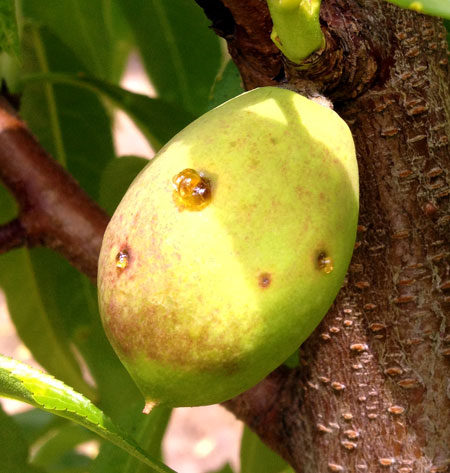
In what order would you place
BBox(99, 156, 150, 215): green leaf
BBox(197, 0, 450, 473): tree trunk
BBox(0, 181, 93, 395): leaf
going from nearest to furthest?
BBox(197, 0, 450, 473): tree trunk < BBox(99, 156, 150, 215): green leaf < BBox(0, 181, 93, 395): leaf

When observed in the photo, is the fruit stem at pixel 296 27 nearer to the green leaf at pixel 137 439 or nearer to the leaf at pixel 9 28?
the leaf at pixel 9 28

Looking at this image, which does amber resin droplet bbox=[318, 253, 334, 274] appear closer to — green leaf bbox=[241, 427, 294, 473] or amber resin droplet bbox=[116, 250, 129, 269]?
amber resin droplet bbox=[116, 250, 129, 269]

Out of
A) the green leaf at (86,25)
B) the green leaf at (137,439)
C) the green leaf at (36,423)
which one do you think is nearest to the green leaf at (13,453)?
the green leaf at (137,439)

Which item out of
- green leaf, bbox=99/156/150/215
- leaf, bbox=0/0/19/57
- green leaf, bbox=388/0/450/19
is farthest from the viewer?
green leaf, bbox=99/156/150/215

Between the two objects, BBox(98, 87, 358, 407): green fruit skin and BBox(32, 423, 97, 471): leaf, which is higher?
BBox(98, 87, 358, 407): green fruit skin

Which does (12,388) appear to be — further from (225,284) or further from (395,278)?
(395,278)

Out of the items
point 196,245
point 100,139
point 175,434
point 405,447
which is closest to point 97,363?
point 100,139

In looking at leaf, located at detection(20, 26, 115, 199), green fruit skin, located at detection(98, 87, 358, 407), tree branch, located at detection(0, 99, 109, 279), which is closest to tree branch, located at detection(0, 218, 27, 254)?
tree branch, located at detection(0, 99, 109, 279)
